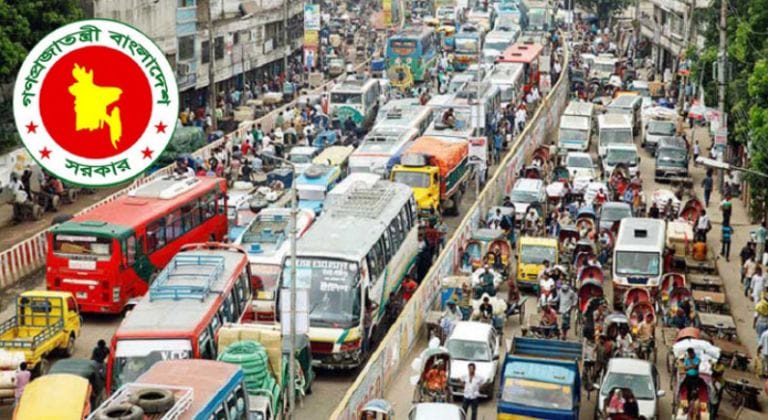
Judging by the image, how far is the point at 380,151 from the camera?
1676 inches

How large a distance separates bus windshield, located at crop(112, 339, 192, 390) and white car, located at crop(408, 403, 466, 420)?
4.28 m

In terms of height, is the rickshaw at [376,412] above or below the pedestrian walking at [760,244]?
above

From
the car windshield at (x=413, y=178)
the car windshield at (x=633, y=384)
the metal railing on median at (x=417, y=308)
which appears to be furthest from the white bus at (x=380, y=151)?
the car windshield at (x=633, y=384)

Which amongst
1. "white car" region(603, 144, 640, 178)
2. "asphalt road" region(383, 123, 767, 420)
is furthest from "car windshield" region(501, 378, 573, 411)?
"white car" region(603, 144, 640, 178)

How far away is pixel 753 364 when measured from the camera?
27219mm

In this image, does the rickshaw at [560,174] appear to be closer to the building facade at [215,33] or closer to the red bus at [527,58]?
the building facade at [215,33]

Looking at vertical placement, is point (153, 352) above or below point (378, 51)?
above

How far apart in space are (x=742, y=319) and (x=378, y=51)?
2371 inches

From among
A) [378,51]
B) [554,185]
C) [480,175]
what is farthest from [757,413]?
[378,51]

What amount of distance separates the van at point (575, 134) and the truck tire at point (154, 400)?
35.6 m

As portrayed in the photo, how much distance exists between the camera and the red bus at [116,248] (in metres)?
29.2

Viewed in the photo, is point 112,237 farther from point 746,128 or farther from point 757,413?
point 746,128

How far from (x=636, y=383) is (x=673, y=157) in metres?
25.8

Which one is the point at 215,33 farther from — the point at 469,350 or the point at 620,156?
the point at 469,350
